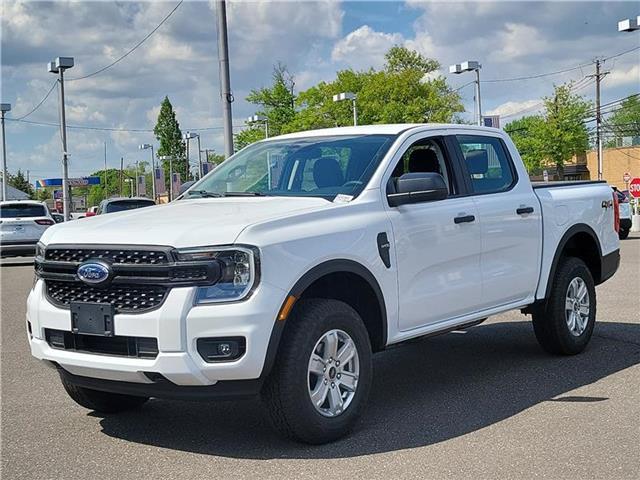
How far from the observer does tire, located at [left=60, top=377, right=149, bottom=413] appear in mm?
5691

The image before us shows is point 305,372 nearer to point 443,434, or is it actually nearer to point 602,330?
point 443,434

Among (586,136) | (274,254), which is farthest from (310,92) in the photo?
(274,254)

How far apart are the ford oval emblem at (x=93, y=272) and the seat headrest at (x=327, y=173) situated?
5.58 feet

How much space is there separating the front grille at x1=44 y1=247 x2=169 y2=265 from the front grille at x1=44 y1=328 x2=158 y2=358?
414 millimetres

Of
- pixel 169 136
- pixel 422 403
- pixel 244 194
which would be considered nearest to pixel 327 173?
pixel 244 194

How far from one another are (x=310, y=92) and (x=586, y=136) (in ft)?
85.3

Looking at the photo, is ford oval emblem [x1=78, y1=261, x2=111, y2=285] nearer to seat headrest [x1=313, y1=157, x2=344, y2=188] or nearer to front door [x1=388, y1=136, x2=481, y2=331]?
seat headrest [x1=313, y1=157, x2=344, y2=188]

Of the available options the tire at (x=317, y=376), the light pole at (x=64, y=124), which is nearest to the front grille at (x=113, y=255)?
the tire at (x=317, y=376)

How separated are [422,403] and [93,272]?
2.52m

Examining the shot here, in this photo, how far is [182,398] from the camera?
15.2 feet

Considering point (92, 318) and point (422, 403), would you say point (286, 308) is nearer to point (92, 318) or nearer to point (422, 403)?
point (92, 318)

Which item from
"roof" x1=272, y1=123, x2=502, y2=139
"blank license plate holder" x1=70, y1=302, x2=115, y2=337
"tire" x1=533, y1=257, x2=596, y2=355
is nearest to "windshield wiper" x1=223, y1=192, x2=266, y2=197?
"roof" x1=272, y1=123, x2=502, y2=139

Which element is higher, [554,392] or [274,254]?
[274,254]

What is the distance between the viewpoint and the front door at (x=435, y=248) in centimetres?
565
